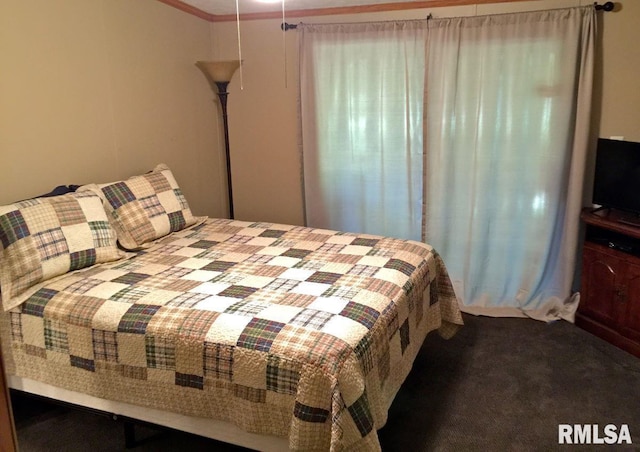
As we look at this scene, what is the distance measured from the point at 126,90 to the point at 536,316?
320 centimetres

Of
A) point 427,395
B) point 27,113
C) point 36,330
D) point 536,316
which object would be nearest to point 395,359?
point 427,395

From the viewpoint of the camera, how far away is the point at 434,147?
12.5 ft

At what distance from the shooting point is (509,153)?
12.0 ft

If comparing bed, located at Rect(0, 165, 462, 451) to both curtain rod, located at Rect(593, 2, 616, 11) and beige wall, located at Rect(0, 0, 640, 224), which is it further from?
curtain rod, located at Rect(593, 2, 616, 11)

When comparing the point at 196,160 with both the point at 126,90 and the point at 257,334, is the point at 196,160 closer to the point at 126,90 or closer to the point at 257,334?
the point at 126,90

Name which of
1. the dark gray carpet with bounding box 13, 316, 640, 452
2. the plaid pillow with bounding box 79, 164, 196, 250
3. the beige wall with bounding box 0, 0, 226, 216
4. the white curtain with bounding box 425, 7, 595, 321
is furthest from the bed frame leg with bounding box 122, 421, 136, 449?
the white curtain with bounding box 425, 7, 595, 321

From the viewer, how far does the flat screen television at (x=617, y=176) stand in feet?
10.3

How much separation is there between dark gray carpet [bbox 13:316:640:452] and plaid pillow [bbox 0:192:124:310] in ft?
2.27

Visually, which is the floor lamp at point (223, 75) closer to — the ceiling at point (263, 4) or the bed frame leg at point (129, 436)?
the ceiling at point (263, 4)

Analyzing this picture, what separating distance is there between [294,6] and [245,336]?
283cm

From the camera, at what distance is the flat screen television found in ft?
10.3

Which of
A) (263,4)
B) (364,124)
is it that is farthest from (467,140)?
(263,4)

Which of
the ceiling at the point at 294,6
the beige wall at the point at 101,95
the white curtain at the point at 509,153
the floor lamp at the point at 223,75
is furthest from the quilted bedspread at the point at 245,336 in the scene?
the ceiling at the point at 294,6

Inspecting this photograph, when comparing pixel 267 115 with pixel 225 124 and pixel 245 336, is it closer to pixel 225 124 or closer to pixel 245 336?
pixel 225 124
